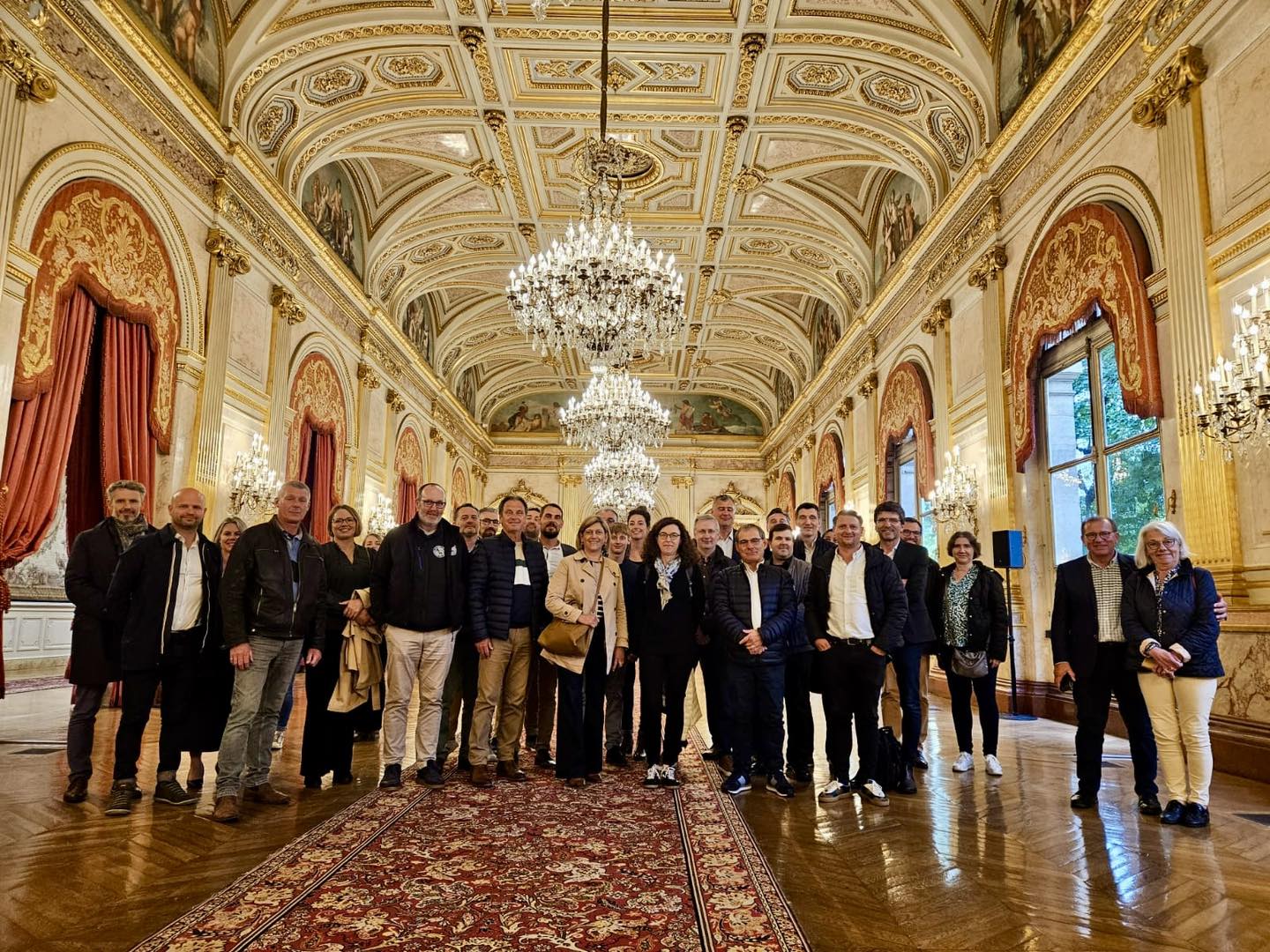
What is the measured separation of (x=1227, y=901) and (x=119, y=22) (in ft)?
29.4

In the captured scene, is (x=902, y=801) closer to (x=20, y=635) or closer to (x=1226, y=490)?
(x=1226, y=490)

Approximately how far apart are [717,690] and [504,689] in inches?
49.4

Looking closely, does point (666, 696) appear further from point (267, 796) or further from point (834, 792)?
point (267, 796)

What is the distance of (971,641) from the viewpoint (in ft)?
16.9

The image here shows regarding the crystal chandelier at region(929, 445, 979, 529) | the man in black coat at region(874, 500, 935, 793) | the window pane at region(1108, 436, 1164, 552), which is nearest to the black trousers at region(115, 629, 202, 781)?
the man in black coat at region(874, 500, 935, 793)

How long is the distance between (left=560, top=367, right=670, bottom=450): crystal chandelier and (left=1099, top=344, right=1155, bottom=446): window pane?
24.2 feet

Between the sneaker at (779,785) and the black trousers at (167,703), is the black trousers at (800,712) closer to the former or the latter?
the sneaker at (779,785)

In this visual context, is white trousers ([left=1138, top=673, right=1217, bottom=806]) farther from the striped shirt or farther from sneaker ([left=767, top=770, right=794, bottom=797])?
sneaker ([left=767, top=770, right=794, bottom=797])

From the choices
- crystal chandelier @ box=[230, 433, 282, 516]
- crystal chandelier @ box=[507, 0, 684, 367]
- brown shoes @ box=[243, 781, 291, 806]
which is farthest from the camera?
crystal chandelier @ box=[230, 433, 282, 516]

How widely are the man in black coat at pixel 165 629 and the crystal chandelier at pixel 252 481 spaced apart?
5.32 meters

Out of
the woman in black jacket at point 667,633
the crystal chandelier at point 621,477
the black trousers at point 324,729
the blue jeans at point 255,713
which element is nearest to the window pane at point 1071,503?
the woman in black jacket at point 667,633

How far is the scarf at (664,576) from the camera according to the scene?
4.88 metres

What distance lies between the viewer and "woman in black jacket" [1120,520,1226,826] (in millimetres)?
3961

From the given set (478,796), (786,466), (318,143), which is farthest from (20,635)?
(786,466)
